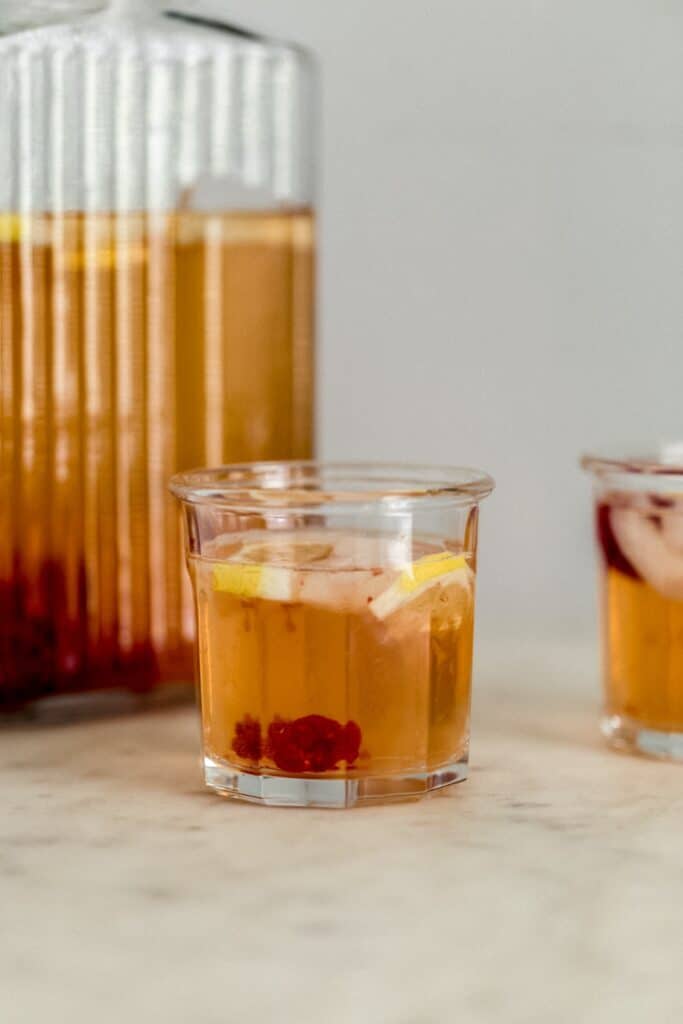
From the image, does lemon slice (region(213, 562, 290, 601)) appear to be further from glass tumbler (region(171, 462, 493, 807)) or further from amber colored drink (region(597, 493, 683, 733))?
amber colored drink (region(597, 493, 683, 733))

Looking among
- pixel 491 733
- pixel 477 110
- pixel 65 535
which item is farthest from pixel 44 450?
pixel 477 110

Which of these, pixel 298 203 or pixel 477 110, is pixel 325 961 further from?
pixel 477 110

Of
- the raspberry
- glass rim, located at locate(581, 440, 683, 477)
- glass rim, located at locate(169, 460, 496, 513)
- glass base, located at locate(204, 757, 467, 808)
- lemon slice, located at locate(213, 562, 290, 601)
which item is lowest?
glass base, located at locate(204, 757, 467, 808)

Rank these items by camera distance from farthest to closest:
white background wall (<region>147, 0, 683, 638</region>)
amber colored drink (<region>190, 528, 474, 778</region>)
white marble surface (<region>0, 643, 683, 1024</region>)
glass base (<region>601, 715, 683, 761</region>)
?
white background wall (<region>147, 0, 683, 638</region>), glass base (<region>601, 715, 683, 761</region>), amber colored drink (<region>190, 528, 474, 778</region>), white marble surface (<region>0, 643, 683, 1024</region>)

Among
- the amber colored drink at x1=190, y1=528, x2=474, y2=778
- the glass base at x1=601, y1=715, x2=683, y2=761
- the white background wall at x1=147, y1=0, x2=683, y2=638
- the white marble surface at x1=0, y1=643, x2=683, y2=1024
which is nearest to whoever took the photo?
the white marble surface at x1=0, y1=643, x2=683, y2=1024

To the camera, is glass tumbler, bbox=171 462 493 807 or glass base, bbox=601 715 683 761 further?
glass base, bbox=601 715 683 761

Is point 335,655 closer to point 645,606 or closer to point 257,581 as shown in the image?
point 257,581

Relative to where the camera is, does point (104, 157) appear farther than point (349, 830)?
Yes

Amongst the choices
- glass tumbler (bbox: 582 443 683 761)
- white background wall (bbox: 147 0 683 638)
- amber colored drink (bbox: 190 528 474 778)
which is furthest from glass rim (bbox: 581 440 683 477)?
white background wall (bbox: 147 0 683 638)

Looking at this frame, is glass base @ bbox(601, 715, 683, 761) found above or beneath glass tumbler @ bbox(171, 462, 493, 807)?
beneath
